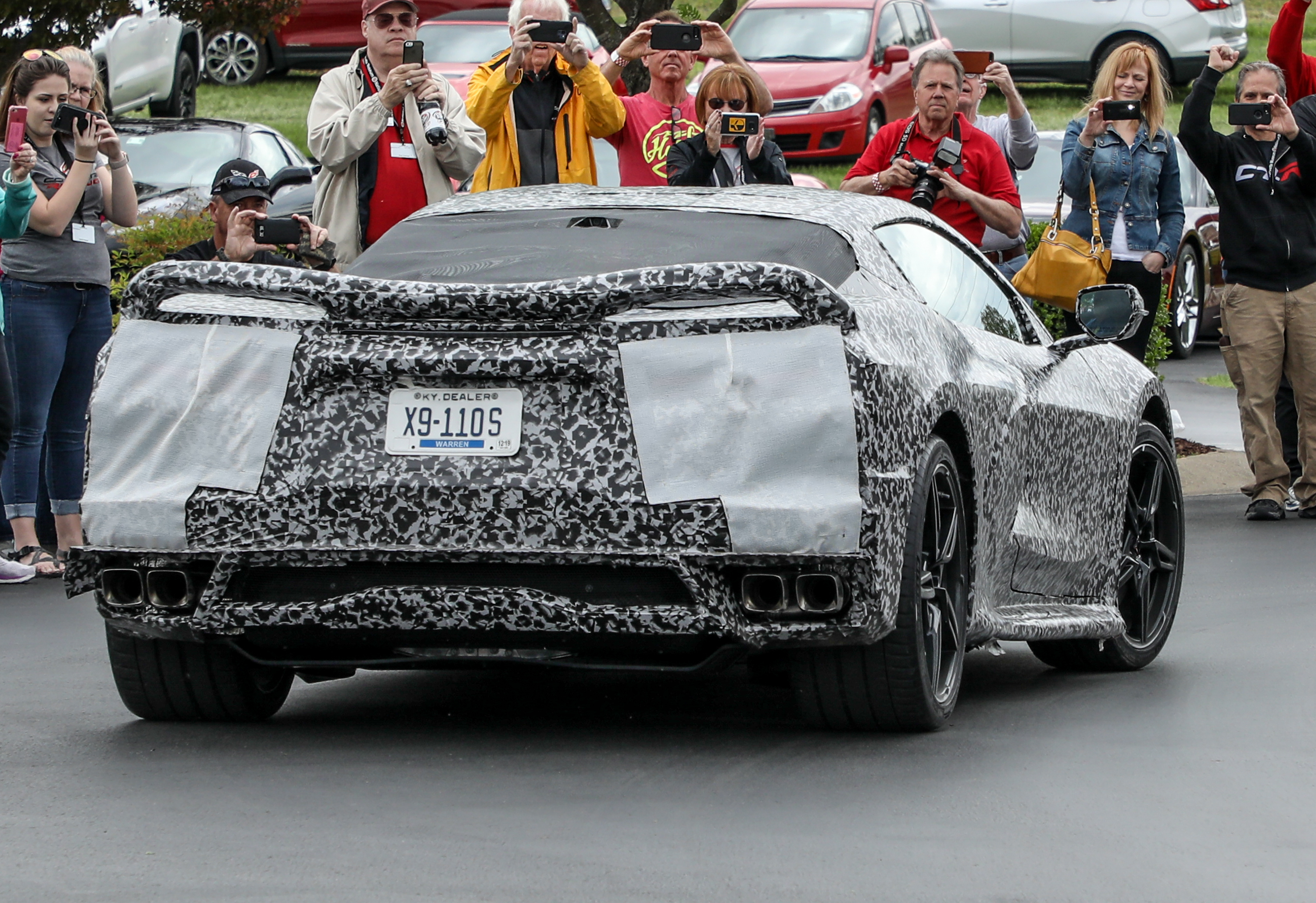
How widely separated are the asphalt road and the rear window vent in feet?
4.41

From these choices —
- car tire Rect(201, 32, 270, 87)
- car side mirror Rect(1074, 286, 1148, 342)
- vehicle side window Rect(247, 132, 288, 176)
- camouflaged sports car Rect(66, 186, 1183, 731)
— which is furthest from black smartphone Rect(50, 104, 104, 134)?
car tire Rect(201, 32, 270, 87)

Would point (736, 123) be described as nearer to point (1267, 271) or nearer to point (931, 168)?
point (931, 168)

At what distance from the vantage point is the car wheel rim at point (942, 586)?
220 inches

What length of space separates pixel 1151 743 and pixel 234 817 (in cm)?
243

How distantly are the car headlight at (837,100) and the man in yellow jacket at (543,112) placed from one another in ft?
44.6

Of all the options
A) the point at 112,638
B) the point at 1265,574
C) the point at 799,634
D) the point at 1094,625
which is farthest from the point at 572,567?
the point at 1265,574

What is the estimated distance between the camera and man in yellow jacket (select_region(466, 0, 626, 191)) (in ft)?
30.8

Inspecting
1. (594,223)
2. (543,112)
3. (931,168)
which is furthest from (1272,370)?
(594,223)

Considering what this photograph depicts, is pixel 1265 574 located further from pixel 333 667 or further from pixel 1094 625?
pixel 333 667

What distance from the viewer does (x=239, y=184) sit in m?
8.66

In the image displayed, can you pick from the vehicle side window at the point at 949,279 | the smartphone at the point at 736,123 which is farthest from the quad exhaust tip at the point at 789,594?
the smartphone at the point at 736,123

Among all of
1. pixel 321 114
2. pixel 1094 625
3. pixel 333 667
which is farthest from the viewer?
pixel 321 114

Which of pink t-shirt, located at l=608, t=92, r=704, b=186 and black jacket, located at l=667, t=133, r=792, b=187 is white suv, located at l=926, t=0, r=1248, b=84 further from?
black jacket, located at l=667, t=133, r=792, b=187

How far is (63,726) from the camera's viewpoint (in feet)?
19.8
